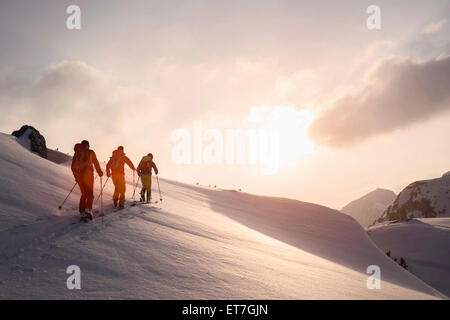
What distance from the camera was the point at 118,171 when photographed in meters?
9.00

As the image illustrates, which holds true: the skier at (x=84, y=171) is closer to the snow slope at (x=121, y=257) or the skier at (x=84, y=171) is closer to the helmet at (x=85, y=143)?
the helmet at (x=85, y=143)

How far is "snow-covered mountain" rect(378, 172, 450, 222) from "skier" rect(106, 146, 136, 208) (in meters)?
86.3

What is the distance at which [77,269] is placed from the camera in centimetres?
Answer: 375

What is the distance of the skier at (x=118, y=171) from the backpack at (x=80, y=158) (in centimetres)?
143

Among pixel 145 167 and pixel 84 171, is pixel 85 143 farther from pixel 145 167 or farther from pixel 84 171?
pixel 145 167

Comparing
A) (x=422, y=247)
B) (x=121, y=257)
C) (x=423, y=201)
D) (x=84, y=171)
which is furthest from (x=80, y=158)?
(x=423, y=201)

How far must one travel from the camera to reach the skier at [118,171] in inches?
335

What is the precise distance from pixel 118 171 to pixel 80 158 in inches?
78.3
